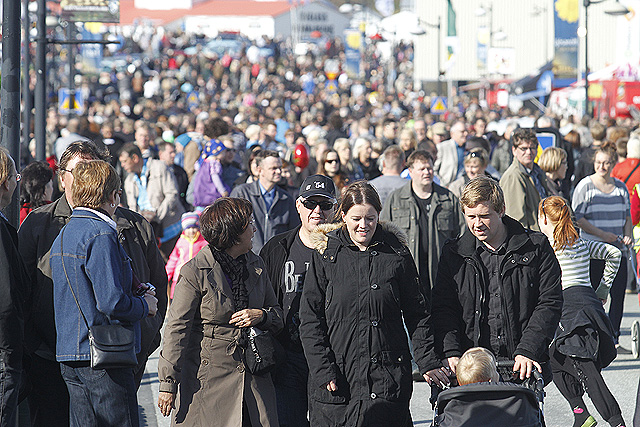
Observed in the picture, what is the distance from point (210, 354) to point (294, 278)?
0.77 m

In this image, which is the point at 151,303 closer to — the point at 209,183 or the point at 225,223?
Result: the point at 225,223

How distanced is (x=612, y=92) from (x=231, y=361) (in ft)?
89.2

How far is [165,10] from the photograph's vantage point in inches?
4011

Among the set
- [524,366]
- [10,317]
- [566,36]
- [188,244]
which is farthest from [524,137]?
[566,36]

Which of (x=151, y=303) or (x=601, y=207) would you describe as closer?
(x=151, y=303)

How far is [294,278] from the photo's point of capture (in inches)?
226

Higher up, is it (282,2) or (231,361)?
(282,2)

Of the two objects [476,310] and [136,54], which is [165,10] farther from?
[476,310]

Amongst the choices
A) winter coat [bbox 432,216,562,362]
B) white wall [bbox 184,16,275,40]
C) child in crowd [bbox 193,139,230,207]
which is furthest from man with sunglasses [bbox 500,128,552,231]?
white wall [bbox 184,16,275,40]

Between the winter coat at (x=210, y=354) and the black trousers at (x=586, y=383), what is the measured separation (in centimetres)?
233

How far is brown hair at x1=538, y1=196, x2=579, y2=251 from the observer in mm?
6734

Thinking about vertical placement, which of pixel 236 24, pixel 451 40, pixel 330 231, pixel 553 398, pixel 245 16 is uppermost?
pixel 245 16

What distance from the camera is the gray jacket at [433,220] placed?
8555 mm

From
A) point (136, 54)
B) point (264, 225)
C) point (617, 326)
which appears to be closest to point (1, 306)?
point (264, 225)
